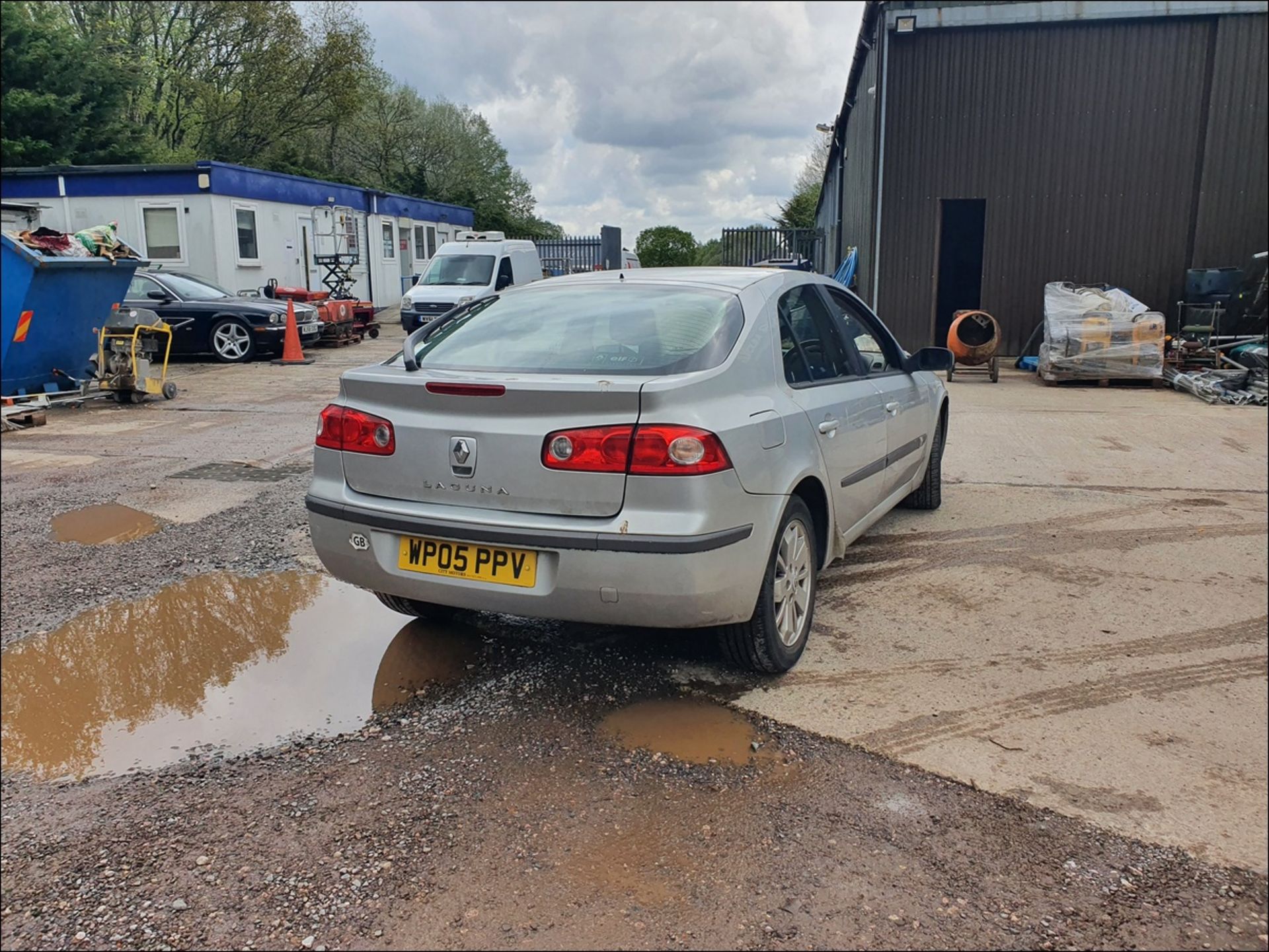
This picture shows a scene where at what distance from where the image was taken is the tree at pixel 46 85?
9.89ft

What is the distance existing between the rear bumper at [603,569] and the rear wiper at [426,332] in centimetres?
58

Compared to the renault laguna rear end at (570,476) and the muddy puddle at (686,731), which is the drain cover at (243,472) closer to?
the renault laguna rear end at (570,476)

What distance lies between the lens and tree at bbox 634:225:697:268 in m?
24.8

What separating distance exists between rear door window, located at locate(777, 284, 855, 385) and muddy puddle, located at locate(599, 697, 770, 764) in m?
1.27

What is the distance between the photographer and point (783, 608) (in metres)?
3.52

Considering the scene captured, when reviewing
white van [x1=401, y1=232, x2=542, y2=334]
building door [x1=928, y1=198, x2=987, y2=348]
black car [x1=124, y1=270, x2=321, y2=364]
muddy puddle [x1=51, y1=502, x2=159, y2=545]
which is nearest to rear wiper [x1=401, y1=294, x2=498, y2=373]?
muddy puddle [x1=51, y1=502, x2=159, y2=545]

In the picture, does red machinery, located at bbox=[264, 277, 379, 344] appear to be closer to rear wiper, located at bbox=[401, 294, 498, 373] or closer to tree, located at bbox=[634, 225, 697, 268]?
tree, located at bbox=[634, 225, 697, 268]

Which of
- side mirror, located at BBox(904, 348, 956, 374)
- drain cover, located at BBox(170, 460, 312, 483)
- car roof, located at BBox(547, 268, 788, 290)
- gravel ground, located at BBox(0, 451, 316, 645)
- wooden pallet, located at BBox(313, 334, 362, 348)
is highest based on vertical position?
car roof, located at BBox(547, 268, 788, 290)

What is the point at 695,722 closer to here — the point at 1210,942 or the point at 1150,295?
the point at 1210,942

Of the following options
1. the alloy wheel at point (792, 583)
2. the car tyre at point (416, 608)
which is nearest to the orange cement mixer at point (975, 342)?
the alloy wheel at point (792, 583)

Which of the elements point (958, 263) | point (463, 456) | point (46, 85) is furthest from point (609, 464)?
point (958, 263)

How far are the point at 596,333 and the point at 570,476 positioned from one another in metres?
0.81

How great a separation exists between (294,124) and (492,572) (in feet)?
106

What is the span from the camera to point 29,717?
10.6ft
